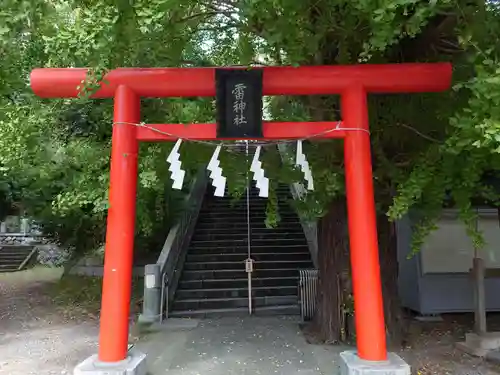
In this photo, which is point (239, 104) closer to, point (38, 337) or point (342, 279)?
point (342, 279)

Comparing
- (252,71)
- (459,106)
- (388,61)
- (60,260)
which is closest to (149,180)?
(252,71)

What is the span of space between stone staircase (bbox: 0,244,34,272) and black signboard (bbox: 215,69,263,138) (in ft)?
56.4

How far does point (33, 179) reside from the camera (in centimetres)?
1038

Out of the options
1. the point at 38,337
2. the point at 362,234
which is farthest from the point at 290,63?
the point at 38,337

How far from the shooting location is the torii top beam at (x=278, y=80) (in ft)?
19.1

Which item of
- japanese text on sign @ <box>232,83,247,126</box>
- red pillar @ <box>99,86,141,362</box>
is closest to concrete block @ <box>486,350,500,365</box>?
japanese text on sign @ <box>232,83,247,126</box>

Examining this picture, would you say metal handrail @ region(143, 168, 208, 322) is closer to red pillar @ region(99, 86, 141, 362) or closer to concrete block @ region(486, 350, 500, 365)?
red pillar @ region(99, 86, 141, 362)

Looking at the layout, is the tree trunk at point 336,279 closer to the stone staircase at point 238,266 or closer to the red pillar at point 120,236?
the stone staircase at point 238,266

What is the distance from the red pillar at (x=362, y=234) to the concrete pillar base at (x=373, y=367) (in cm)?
8

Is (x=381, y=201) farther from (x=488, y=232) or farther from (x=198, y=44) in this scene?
(x=198, y=44)

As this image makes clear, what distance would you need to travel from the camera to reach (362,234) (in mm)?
5578

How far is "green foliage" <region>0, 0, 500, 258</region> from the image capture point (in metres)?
4.29

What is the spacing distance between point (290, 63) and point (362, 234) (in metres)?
2.23

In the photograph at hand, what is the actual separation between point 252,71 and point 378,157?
91.0 inches
